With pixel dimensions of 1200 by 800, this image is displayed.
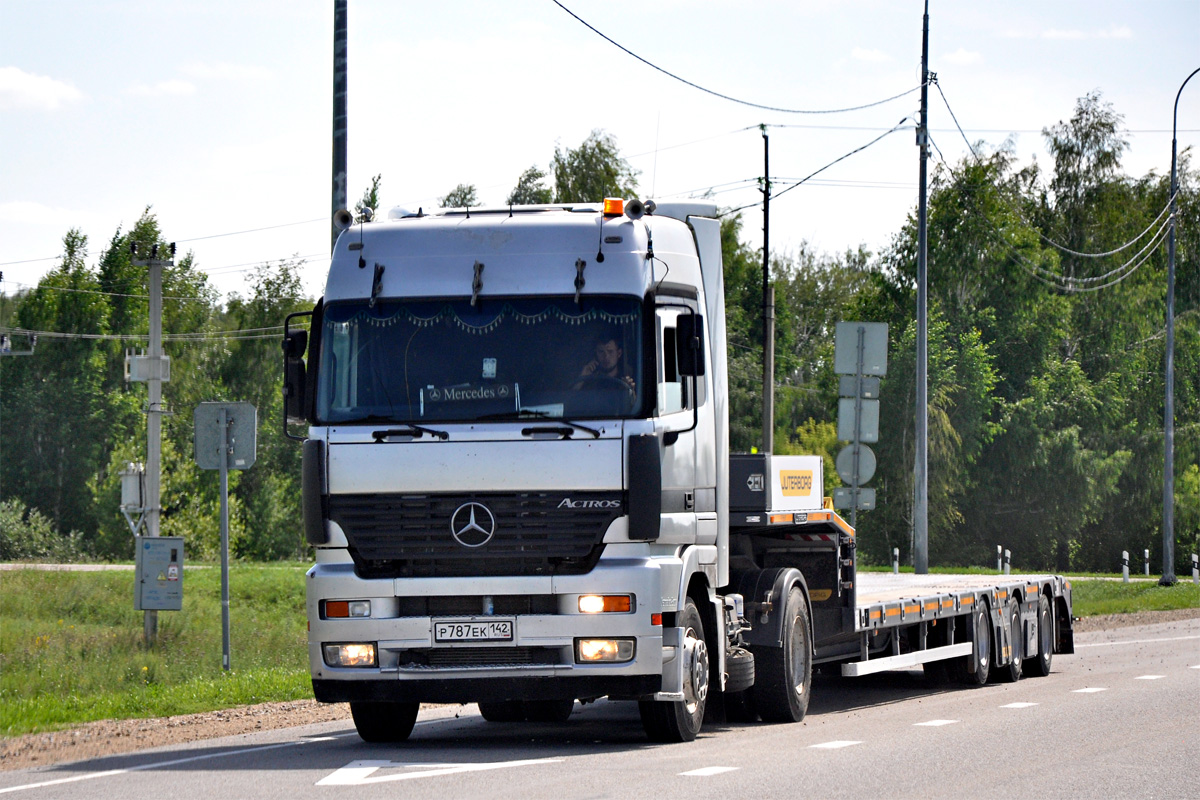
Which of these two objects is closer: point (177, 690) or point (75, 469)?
point (177, 690)

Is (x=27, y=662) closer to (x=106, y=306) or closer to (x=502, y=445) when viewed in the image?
(x=502, y=445)

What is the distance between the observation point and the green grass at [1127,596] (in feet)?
111

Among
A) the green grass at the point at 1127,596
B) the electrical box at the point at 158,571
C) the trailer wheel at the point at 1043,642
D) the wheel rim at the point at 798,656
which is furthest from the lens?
the green grass at the point at 1127,596

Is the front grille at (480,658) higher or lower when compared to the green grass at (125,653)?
higher

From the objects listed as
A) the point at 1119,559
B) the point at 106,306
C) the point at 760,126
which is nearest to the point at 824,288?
the point at 1119,559

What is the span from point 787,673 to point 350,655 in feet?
13.1

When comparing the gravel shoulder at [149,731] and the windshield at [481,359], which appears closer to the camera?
the windshield at [481,359]

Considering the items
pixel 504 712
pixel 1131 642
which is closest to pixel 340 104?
pixel 504 712

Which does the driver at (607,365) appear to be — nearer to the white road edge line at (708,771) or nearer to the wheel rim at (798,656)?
the white road edge line at (708,771)

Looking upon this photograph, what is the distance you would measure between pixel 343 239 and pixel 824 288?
6780cm

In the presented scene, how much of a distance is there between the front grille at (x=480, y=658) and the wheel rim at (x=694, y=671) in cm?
107

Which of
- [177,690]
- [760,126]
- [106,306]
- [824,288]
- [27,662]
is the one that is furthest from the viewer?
[824,288]

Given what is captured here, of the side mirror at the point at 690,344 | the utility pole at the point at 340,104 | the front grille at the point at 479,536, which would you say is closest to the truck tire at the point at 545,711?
the front grille at the point at 479,536

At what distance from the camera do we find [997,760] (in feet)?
34.5
